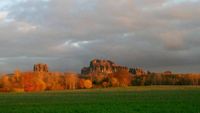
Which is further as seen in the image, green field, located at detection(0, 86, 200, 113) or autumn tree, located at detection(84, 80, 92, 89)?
autumn tree, located at detection(84, 80, 92, 89)

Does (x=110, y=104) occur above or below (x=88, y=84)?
below

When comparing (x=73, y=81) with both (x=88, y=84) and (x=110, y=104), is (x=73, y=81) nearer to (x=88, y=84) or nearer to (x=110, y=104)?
(x=88, y=84)

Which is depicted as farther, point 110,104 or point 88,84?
point 88,84

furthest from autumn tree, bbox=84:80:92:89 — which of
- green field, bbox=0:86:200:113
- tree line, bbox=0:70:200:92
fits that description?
green field, bbox=0:86:200:113

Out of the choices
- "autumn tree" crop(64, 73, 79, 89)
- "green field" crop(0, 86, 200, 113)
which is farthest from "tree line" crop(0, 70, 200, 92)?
"green field" crop(0, 86, 200, 113)

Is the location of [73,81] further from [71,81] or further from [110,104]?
[110,104]

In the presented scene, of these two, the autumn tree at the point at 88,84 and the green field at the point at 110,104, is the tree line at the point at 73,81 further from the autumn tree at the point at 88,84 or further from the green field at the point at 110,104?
the green field at the point at 110,104

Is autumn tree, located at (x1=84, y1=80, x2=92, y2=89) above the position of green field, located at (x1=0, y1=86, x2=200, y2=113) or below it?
above

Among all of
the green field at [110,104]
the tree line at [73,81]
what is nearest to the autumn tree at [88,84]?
the tree line at [73,81]

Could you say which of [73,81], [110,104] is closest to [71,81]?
[73,81]

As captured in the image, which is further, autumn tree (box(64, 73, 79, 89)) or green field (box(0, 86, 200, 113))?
autumn tree (box(64, 73, 79, 89))

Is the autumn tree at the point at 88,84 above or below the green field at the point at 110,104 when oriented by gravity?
above

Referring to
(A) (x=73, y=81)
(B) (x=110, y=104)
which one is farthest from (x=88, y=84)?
(B) (x=110, y=104)

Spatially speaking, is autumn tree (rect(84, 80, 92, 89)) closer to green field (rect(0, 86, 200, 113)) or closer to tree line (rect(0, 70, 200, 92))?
tree line (rect(0, 70, 200, 92))
